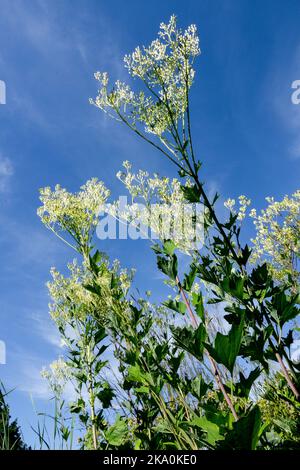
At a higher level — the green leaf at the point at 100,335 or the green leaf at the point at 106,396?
the green leaf at the point at 100,335

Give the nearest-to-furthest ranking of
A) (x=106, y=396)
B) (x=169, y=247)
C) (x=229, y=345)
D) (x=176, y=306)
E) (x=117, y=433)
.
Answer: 1. (x=229, y=345)
2. (x=176, y=306)
3. (x=169, y=247)
4. (x=117, y=433)
5. (x=106, y=396)

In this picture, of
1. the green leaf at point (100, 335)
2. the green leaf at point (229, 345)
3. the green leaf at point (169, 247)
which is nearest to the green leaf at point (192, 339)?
the green leaf at point (229, 345)

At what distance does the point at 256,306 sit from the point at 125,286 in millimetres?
1381

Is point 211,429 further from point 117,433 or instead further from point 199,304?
point 117,433

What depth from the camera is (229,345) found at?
120 cm

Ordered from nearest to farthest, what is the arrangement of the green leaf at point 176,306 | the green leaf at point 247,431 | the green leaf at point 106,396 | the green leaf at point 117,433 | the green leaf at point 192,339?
the green leaf at point 247,431, the green leaf at point 192,339, the green leaf at point 176,306, the green leaf at point 117,433, the green leaf at point 106,396

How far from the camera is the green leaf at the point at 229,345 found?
3.84 feet

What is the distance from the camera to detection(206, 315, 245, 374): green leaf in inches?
46.1

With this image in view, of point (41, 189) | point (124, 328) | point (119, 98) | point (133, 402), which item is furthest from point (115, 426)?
point (119, 98)

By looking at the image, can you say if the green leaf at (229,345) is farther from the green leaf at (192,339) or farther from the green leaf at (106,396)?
the green leaf at (106,396)

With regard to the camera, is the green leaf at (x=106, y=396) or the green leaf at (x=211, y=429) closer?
the green leaf at (x=211, y=429)

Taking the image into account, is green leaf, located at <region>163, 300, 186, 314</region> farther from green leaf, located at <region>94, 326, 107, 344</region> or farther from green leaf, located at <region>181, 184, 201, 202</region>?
green leaf, located at <region>94, 326, 107, 344</region>

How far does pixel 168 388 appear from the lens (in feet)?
10.2

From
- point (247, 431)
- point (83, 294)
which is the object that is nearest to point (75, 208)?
point (83, 294)
